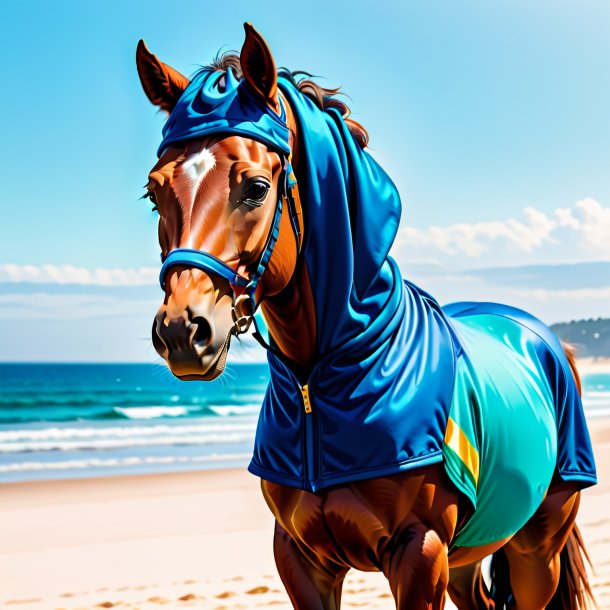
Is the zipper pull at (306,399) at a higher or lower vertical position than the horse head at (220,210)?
lower

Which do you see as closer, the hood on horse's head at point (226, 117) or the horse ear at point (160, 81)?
the hood on horse's head at point (226, 117)

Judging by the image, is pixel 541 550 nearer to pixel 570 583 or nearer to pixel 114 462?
pixel 570 583

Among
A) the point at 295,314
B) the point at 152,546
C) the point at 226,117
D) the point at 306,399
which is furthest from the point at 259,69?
the point at 152,546

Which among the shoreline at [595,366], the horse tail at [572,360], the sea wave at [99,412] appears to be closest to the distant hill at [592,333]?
the shoreline at [595,366]

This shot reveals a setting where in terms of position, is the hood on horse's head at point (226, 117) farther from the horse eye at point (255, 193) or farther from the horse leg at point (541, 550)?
the horse leg at point (541, 550)

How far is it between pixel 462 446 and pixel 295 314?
526 millimetres

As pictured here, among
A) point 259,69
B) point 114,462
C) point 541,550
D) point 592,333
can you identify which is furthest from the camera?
point 592,333

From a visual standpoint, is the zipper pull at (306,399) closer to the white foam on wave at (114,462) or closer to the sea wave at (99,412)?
the white foam on wave at (114,462)

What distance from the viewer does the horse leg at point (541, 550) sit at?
7.82ft

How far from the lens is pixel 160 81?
1858mm

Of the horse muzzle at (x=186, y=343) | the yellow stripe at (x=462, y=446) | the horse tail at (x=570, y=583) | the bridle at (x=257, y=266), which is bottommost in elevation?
the horse tail at (x=570, y=583)

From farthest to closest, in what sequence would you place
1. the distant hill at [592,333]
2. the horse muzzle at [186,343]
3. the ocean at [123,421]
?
the distant hill at [592,333] < the ocean at [123,421] < the horse muzzle at [186,343]

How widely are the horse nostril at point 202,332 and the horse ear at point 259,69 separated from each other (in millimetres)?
560

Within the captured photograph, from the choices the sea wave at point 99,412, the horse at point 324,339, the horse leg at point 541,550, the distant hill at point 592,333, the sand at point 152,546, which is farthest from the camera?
the distant hill at point 592,333
